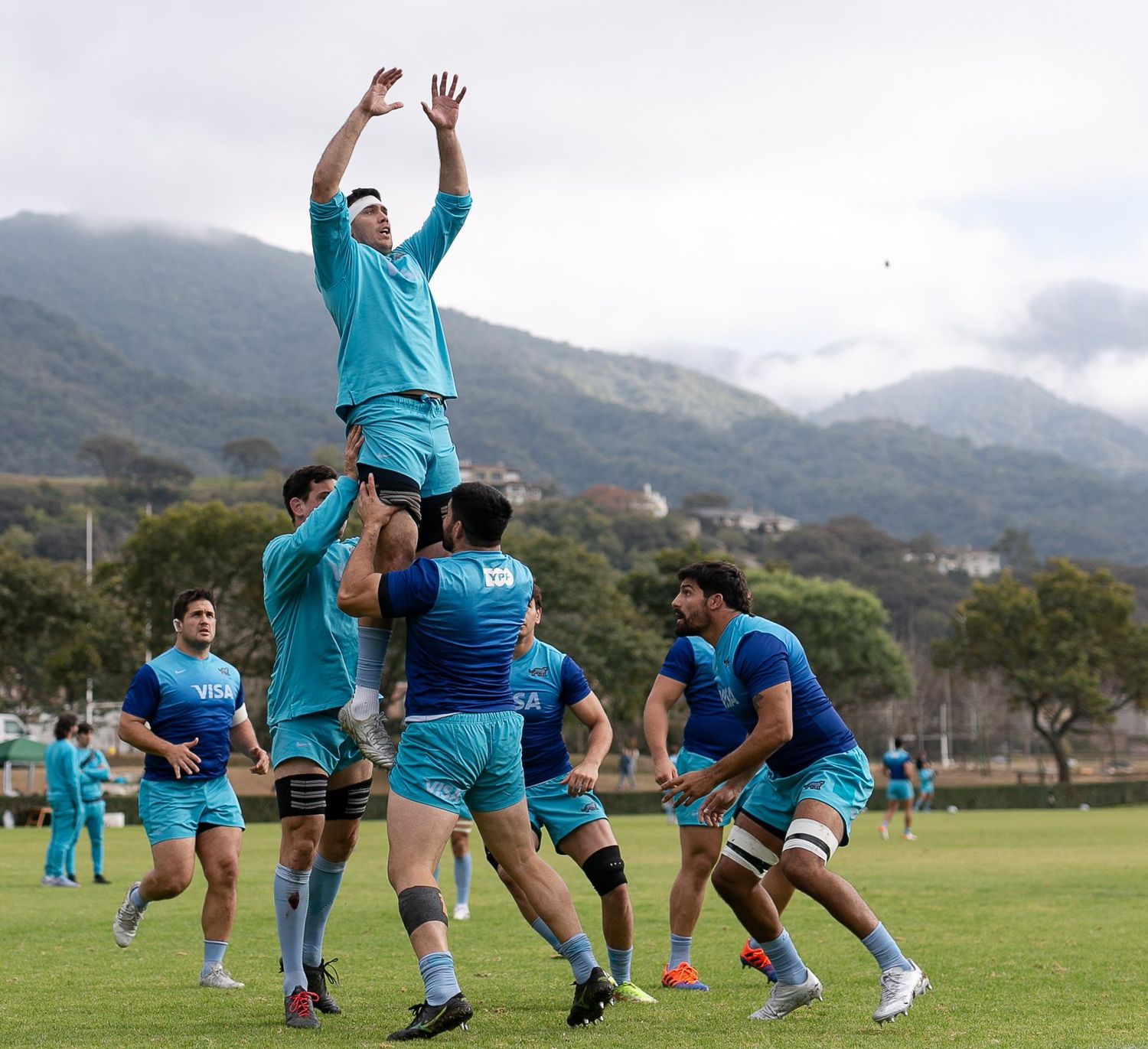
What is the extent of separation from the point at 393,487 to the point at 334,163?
5.41 ft

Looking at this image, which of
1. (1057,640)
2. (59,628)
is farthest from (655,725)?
(1057,640)

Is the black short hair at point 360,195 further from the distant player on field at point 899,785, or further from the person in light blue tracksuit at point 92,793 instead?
the distant player on field at point 899,785

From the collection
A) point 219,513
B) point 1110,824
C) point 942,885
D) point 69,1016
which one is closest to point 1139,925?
point 942,885

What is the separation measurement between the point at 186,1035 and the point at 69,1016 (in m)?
1.15

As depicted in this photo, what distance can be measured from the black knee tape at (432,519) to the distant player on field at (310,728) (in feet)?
1.37

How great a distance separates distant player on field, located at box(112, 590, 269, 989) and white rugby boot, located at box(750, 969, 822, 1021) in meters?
3.35

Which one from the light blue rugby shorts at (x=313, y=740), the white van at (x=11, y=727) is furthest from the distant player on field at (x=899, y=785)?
the white van at (x=11, y=727)

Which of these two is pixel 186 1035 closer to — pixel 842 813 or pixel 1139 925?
pixel 842 813

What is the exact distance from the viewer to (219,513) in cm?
5625

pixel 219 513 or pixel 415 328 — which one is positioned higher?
pixel 219 513

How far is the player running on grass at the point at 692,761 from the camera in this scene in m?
8.99

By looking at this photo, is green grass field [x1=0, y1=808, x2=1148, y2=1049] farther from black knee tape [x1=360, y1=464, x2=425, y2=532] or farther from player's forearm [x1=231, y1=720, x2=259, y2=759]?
black knee tape [x1=360, y1=464, x2=425, y2=532]

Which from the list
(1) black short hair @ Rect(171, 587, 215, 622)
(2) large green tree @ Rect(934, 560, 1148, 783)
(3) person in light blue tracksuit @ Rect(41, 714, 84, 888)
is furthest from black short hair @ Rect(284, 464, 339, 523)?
(2) large green tree @ Rect(934, 560, 1148, 783)

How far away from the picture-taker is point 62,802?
60.9 feet
